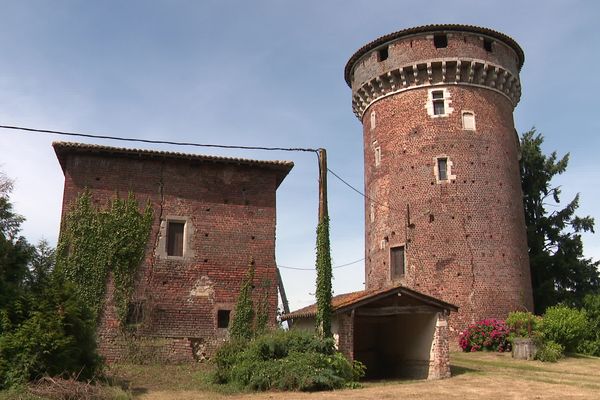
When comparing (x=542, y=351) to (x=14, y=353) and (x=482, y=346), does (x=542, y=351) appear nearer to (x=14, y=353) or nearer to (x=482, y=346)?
(x=482, y=346)

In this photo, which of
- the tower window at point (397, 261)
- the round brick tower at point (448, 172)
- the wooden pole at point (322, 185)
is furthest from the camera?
the tower window at point (397, 261)

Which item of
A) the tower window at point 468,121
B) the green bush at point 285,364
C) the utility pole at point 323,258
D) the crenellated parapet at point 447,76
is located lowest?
the green bush at point 285,364

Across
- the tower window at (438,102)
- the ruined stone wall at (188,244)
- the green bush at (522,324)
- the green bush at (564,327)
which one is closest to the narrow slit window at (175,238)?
the ruined stone wall at (188,244)

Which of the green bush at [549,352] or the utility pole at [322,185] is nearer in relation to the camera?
the utility pole at [322,185]

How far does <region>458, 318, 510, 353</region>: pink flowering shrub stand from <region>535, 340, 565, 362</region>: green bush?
5.65 ft

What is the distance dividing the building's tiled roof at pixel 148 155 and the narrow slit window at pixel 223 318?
519cm

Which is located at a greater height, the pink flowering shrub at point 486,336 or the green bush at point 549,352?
the pink flowering shrub at point 486,336

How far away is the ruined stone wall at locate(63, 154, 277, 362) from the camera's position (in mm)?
18500

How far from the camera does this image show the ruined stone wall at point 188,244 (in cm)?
1850

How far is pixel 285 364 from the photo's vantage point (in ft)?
48.5

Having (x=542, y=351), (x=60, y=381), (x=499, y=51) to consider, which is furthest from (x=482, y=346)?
(x=60, y=381)

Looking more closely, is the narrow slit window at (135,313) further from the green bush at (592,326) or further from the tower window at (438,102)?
the green bush at (592,326)

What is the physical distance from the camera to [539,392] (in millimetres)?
14078

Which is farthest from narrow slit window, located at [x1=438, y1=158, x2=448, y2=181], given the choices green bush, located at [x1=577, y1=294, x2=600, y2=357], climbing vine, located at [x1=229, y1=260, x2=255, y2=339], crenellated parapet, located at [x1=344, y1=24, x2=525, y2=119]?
climbing vine, located at [x1=229, y1=260, x2=255, y2=339]
